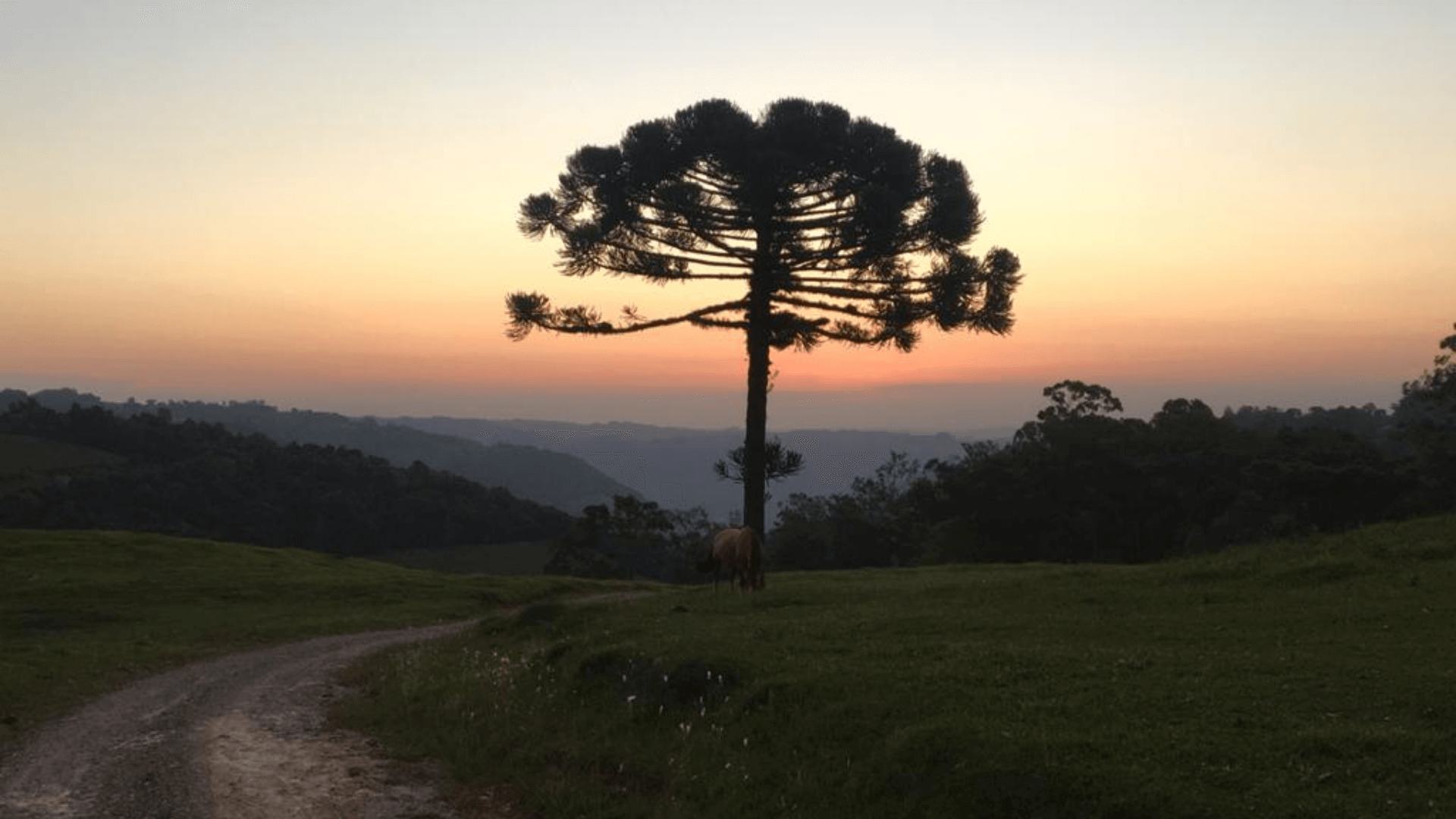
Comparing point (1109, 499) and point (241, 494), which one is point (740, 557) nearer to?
point (1109, 499)

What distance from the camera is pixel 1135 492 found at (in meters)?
71.8

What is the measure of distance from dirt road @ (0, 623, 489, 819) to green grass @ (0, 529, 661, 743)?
1.67m

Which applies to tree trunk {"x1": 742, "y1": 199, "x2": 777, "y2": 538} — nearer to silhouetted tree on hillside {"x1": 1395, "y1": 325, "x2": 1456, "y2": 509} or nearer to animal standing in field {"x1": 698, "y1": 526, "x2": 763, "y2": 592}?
animal standing in field {"x1": 698, "y1": 526, "x2": 763, "y2": 592}

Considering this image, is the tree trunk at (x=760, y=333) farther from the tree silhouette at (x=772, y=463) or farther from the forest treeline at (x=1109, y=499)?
the forest treeline at (x=1109, y=499)

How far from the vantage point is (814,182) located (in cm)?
3766

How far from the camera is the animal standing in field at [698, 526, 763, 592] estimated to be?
26078 mm

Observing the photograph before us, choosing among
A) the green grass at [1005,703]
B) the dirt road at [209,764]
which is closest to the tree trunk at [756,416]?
Answer: the green grass at [1005,703]

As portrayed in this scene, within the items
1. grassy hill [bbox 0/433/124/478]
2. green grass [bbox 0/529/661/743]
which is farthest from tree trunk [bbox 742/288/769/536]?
grassy hill [bbox 0/433/124/478]

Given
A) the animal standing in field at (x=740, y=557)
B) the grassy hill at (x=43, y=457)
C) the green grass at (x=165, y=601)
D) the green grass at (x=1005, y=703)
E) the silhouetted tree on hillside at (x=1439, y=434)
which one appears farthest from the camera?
the grassy hill at (x=43, y=457)

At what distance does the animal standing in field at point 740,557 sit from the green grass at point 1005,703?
484 centimetres

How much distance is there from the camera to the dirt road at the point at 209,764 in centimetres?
1145

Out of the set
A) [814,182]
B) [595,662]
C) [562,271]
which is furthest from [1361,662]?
[562,271]

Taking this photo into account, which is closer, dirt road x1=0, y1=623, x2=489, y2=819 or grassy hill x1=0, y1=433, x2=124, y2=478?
dirt road x1=0, y1=623, x2=489, y2=819

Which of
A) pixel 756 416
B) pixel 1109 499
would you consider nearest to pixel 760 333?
pixel 756 416
